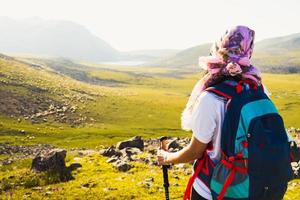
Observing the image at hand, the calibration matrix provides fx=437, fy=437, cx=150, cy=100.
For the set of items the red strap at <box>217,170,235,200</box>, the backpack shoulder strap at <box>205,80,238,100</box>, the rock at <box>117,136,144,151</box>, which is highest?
the backpack shoulder strap at <box>205,80,238,100</box>

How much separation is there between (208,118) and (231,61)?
0.96 meters

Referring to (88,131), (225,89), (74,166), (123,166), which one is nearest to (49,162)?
(74,166)

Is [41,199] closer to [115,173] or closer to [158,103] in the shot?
[115,173]

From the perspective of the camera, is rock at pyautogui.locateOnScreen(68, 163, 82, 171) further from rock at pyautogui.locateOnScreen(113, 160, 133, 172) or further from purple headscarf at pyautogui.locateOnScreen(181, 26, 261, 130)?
purple headscarf at pyautogui.locateOnScreen(181, 26, 261, 130)

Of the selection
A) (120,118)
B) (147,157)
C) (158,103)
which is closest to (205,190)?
(147,157)

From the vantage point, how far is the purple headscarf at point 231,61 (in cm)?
646

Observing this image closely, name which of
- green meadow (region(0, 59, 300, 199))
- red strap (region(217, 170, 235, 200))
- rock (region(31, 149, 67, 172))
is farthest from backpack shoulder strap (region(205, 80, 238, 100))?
rock (region(31, 149, 67, 172))

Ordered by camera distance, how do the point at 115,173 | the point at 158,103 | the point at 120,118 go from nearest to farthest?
the point at 115,173
the point at 120,118
the point at 158,103

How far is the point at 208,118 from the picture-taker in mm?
6199

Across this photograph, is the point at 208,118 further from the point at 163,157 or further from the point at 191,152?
the point at 163,157

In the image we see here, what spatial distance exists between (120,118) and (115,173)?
232ft

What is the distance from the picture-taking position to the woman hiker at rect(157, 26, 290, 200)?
6117mm

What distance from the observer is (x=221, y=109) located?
6227mm

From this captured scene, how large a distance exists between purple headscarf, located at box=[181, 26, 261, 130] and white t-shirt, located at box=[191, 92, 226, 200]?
0.20 meters
